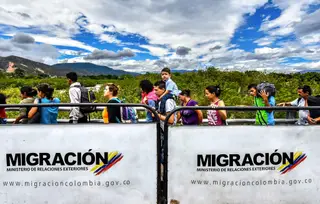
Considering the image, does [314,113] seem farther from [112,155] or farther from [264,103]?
[112,155]

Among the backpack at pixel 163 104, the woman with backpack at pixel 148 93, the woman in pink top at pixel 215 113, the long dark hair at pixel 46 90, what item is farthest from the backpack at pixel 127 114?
the long dark hair at pixel 46 90

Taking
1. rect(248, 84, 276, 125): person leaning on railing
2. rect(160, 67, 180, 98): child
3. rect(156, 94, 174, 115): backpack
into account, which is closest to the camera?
rect(156, 94, 174, 115): backpack

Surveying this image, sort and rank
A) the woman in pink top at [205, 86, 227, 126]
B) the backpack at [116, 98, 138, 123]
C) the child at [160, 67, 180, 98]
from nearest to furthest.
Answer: the woman in pink top at [205, 86, 227, 126] < the backpack at [116, 98, 138, 123] < the child at [160, 67, 180, 98]

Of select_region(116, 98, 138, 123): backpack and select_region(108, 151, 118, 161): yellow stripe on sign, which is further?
select_region(116, 98, 138, 123): backpack

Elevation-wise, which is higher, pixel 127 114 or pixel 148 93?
pixel 148 93

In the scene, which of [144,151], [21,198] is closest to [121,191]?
[144,151]

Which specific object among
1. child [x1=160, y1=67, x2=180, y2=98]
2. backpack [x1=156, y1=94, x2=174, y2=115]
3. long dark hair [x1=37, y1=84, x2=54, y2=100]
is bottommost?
backpack [x1=156, y1=94, x2=174, y2=115]

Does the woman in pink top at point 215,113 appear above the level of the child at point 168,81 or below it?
below

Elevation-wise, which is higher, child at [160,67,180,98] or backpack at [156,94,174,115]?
child at [160,67,180,98]

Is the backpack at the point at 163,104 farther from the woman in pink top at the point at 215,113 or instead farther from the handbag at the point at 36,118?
the handbag at the point at 36,118

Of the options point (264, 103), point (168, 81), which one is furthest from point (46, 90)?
point (264, 103)

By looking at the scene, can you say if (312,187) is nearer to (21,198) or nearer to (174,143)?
(174,143)

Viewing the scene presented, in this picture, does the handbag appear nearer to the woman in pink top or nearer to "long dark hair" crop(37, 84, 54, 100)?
"long dark hair" crop(37, 84, 54, 100)

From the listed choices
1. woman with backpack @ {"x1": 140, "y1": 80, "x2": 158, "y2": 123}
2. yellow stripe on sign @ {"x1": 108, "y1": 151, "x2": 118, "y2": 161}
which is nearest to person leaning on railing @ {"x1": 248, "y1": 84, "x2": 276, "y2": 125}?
woman with backpack @ {"x1": 140, "y1": 80, "x2": 158, "y2": 123}
